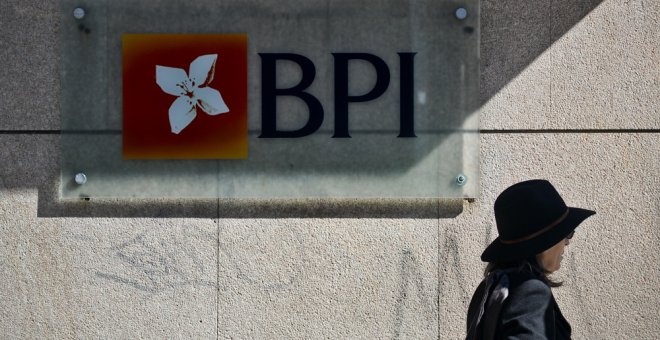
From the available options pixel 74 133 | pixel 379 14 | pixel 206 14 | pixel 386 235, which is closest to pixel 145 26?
pixel 206 14

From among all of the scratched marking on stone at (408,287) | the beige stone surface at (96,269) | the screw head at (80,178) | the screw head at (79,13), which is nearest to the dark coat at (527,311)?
the scratched marking on stone at (408,287)

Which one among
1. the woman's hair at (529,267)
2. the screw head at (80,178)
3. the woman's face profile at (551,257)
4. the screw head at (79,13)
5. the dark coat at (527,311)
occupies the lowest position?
the dark coat at (527,311)

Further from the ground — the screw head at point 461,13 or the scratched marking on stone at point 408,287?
the screw head at point 461,13

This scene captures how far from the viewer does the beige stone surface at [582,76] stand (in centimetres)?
592

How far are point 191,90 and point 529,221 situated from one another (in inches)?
108

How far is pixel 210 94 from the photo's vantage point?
5855 millimetres

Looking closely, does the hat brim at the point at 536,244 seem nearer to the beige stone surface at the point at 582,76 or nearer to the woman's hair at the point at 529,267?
the woman's hair at the point at 529,267

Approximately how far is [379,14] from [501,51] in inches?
29.7

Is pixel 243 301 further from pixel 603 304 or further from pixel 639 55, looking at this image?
pixel 639 55

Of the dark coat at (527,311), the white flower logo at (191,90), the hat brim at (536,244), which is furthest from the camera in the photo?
the white flower logo at (191,90)

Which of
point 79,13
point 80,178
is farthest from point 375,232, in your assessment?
point 79,13

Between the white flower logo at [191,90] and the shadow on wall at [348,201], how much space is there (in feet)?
1.70

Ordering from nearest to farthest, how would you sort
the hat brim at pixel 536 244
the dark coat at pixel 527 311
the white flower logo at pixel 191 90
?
the dark coat at pixel 527 311 → the hat brim at pixel 536 244 → the white flower logo at pixel 191 90

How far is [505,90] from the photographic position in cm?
592
